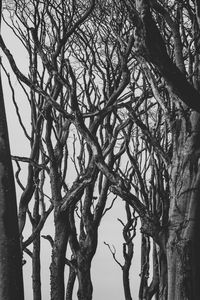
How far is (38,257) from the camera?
1111 cm

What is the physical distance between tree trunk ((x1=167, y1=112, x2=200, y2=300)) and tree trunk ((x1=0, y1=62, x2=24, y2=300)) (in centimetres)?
146

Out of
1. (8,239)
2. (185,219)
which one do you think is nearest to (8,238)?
(8,239)

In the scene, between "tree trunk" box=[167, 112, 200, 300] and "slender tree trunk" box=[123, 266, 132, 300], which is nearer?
"tree trunk" box=[167, 112, 200, 300]

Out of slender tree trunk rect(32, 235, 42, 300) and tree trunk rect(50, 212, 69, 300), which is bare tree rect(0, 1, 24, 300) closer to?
tree trunk rect(50, 212, 69, 300)

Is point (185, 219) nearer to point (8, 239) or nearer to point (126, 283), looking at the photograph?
point (8, 239)

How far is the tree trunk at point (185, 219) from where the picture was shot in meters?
5.39

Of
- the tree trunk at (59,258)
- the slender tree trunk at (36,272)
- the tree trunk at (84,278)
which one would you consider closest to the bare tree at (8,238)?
the tree trunk at (59,258)

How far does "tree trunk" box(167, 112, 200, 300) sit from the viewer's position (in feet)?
17.7

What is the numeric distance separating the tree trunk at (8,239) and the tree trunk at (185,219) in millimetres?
1456

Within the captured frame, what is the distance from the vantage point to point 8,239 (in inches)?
202

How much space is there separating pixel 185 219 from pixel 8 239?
171 cm

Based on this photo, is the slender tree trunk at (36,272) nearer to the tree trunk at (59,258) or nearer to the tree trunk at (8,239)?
the tree trunk at (59,258)

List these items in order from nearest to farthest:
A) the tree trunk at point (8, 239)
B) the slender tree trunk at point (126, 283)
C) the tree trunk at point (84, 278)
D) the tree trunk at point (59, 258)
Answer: the tree trunk at point (8, 239) → the tree trunk at point (59, 258) → the tree trunk at point (84, 278) → the slender tree trunk at point (126, 283)

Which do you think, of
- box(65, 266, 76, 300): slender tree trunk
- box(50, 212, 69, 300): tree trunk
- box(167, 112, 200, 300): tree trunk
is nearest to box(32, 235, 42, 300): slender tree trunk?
box(65, 266, 76, 300): slender tree trunk
